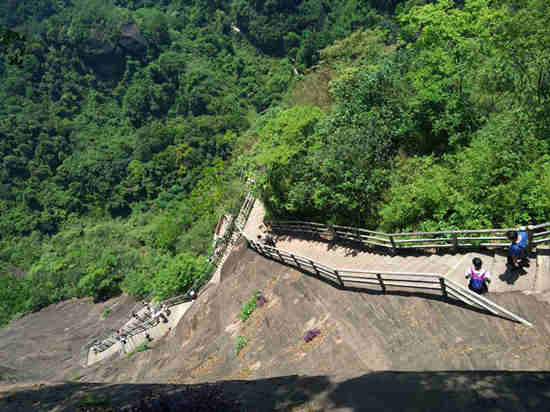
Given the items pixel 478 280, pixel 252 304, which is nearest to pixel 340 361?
pixel 478 280

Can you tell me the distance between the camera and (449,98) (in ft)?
54.2

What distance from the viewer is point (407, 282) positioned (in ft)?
35.2

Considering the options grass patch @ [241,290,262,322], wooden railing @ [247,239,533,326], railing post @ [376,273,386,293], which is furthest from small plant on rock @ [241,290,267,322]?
railing post @ [376,273,386,293]

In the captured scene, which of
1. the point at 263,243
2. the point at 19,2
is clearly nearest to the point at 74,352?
the point at 263,243

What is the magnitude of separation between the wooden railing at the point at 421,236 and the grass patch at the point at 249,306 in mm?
4516

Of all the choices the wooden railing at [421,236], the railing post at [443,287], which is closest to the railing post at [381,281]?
the railing post at [443,287]

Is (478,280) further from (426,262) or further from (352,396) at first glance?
(352,396)

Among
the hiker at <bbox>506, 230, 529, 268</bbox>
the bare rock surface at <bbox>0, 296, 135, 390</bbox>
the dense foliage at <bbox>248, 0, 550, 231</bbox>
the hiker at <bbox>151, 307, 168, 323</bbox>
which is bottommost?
the bare rock surface at <bbox>0, 296, 135, 390</bbox>

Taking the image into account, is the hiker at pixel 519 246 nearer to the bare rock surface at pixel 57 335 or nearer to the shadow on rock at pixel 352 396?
the shadow on rock at pixel 352 396

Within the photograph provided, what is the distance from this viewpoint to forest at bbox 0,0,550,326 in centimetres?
1458

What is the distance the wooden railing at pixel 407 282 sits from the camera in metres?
8.66

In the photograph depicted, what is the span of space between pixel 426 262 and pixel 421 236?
180cm

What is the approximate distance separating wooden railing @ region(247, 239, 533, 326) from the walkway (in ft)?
2.52

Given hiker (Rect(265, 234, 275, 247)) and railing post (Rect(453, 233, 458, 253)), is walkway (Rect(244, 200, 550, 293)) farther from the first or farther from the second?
hiker (Rect(265, 234, 275, 247))
